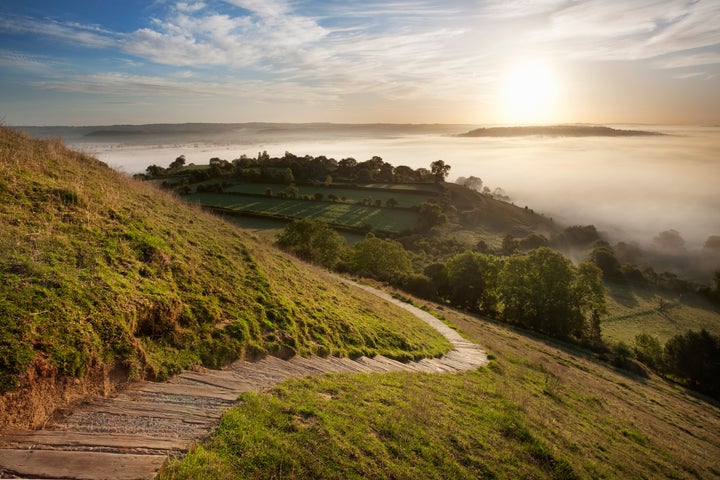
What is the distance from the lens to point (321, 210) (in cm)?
7912

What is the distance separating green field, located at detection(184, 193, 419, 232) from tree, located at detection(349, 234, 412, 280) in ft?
68.7

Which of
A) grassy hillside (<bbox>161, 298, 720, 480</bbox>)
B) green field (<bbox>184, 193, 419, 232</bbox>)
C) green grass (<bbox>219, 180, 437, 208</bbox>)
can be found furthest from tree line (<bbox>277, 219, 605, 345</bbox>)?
green grass (<bbox>219, 180, 437, 208</bbox>)

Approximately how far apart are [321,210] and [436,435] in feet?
237

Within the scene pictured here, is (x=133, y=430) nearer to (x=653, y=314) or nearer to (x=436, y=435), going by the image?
(x=436, y=435)

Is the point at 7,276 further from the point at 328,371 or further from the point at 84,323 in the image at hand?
the point at 328,371

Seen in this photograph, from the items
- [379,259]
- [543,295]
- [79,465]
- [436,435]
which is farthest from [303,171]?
[79,465]

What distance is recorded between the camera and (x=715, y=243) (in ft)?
383

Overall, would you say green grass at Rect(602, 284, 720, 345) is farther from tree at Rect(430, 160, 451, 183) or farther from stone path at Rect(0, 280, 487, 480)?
tree at Rect(430, 160, 451, 183)

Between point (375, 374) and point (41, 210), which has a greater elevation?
point (41, 210)

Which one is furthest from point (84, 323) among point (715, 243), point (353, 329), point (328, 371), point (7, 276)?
point (715, 243)

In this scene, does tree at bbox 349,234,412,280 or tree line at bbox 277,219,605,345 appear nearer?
tree line at bbox 277,219,605,345

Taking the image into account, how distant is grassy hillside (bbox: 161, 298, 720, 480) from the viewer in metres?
6.62

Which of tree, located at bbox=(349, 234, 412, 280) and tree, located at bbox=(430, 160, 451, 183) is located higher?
tree, located at bbox=(430, 160, 451, 183)

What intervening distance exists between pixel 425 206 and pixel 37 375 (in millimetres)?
82180
